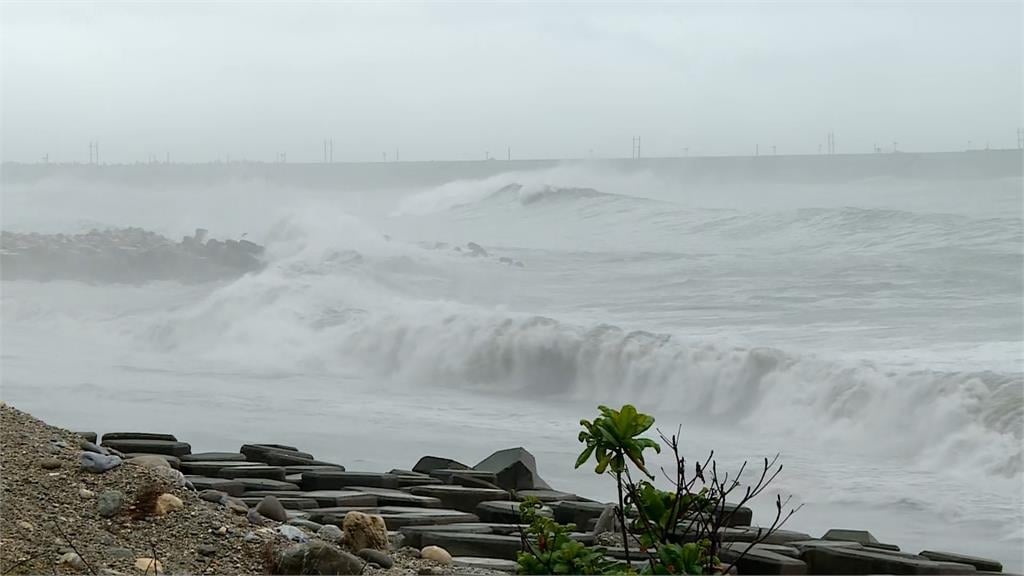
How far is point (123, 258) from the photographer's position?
27.0 metres

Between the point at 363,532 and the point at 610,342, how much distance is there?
414 inches

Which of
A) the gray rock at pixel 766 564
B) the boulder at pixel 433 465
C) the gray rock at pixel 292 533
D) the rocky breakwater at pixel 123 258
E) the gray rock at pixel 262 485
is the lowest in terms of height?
the gray rock at pixel 766 564

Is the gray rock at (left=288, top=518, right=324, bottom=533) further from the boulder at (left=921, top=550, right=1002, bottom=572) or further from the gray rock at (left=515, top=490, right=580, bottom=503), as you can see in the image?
the boulder at (left=921, top=550, right=1002, bottom=572)

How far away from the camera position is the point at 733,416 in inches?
474

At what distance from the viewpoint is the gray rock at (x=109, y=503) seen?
13.1ft

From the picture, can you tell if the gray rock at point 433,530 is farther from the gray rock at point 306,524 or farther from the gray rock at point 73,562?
the gray rock at point 73,562

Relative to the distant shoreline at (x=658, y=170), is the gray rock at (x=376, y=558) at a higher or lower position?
lower

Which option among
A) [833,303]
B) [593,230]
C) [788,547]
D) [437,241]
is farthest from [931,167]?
[788,547]

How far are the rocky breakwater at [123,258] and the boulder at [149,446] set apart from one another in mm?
18030

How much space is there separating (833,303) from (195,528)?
16300 mm

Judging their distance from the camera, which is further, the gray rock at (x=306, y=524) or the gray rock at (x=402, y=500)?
the gray rock at (x=402, y=500)

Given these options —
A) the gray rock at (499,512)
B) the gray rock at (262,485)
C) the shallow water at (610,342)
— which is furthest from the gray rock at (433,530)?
the shallow water at (610,342)

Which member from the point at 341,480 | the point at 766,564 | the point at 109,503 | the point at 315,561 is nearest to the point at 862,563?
the point at 766,564

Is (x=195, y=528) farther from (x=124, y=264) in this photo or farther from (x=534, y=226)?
(x=534, y=226)
